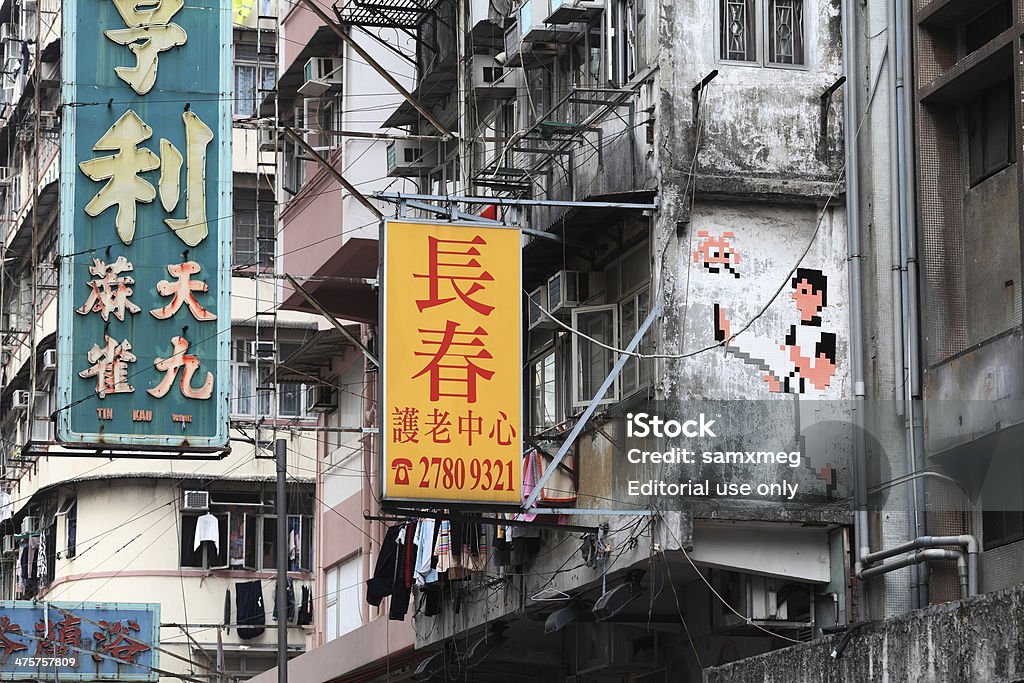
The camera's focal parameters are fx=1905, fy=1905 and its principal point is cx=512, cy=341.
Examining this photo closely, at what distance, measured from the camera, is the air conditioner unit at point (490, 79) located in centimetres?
2019

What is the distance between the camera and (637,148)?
16.7m

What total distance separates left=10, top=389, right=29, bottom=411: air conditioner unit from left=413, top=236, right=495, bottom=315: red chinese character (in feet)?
82.6

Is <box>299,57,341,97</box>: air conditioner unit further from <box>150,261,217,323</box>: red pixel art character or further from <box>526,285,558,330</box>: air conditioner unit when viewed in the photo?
<box>526,285,558,330</box>: air conditioner unit

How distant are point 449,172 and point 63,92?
4.57 meters

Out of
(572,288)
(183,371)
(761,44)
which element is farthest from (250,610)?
(761,44)

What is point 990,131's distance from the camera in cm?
1520

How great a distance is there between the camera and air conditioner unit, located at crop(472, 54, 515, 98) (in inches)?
795

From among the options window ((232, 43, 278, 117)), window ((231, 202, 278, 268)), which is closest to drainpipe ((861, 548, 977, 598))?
window ((231, 202, 278, 268))

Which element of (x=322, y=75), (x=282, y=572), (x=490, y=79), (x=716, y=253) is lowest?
(x=282, y=572)

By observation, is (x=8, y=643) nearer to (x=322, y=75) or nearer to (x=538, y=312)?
(x=322, y=75)

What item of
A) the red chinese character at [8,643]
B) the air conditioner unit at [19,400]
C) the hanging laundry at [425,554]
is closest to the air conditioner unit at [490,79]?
the hanging laundry at [425,554]

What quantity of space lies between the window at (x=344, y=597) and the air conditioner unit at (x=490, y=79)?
9350mm

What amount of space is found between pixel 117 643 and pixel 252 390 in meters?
8.51

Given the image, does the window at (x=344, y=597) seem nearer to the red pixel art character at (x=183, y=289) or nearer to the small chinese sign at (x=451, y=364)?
the red pixel art character at (x=183, y=289)
